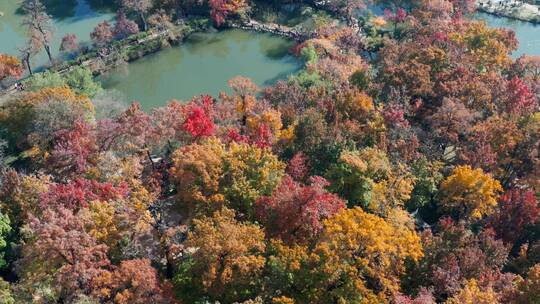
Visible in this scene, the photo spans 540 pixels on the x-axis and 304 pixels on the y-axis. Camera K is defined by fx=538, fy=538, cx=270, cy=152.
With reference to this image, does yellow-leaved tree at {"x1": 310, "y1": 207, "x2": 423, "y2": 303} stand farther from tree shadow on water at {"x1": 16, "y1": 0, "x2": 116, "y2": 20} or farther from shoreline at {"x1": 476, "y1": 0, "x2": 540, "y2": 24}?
tree shadow on water at {"x1": 16, "y1": 0, "x2": 116, "y2": 20}

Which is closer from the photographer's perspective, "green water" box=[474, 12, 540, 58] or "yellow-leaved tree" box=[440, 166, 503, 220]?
"yellow-leaved tree" box=[440, 166, 503, 220]

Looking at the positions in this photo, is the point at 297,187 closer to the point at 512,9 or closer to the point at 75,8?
the point at 512,9

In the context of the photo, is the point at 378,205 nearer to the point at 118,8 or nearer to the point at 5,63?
the point at 5,63

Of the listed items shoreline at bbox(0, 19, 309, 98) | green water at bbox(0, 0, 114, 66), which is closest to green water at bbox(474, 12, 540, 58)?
shoreline at bbox(0, 19, 309, 98)

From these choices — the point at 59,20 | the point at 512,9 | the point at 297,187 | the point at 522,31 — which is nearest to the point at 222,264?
the point at 297,187

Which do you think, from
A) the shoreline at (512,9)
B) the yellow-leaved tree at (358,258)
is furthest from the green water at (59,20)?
the shoreline at (512,9)
